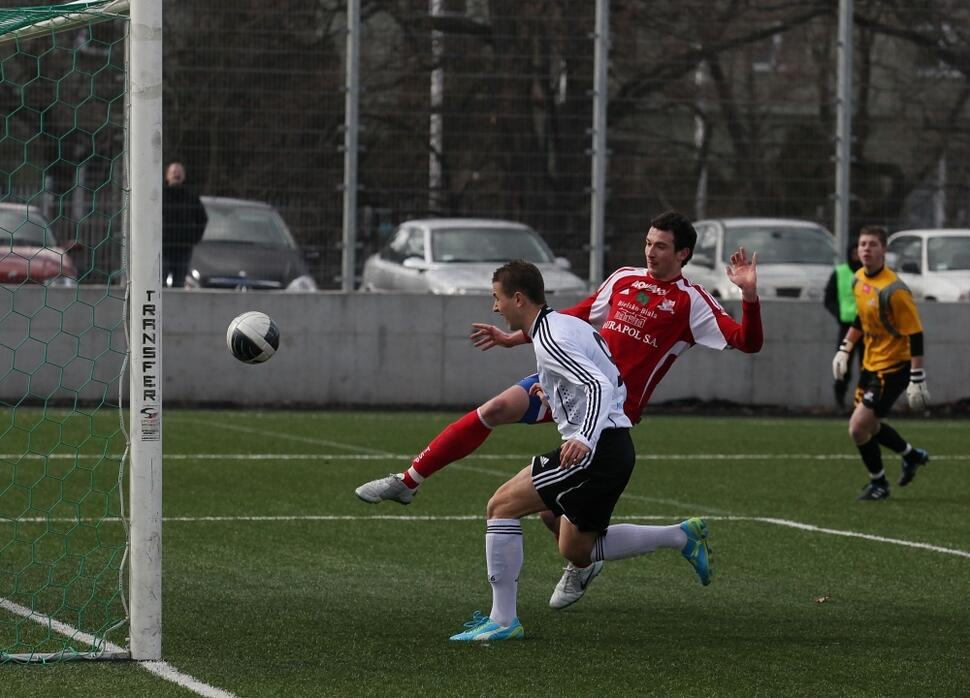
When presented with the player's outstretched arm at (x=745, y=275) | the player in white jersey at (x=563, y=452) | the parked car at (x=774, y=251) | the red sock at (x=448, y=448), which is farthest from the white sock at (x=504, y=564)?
the parked car at (x=774, y=251)

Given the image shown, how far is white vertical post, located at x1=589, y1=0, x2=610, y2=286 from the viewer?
18.1m

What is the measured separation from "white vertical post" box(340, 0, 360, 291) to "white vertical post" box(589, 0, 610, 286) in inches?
103

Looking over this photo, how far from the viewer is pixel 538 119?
18109 mm

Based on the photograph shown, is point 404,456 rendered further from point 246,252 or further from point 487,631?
point 487,631

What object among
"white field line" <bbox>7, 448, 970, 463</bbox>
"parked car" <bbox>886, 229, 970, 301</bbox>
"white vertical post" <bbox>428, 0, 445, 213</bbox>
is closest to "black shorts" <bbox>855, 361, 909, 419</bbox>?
"white field line" <bbox>7, 448, 970, 463</bbox>

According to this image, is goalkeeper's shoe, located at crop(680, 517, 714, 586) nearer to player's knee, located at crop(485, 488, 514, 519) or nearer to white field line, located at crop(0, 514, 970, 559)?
player's knee, located at crop(485, 488, 514, 519)

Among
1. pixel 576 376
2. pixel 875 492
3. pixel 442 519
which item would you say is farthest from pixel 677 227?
pixel 875 492

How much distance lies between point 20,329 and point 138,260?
12.0 m

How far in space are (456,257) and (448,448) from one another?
11.5m

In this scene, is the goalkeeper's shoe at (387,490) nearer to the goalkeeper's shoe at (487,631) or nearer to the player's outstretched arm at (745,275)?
the goalkeeper's shoe at (487,631)

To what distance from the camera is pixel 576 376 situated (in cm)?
622

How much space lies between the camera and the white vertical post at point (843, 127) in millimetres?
18609

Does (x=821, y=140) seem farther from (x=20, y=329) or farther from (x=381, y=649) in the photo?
(x=381, y=649)

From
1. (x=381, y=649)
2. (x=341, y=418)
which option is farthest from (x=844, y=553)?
(x=341, y=418)
